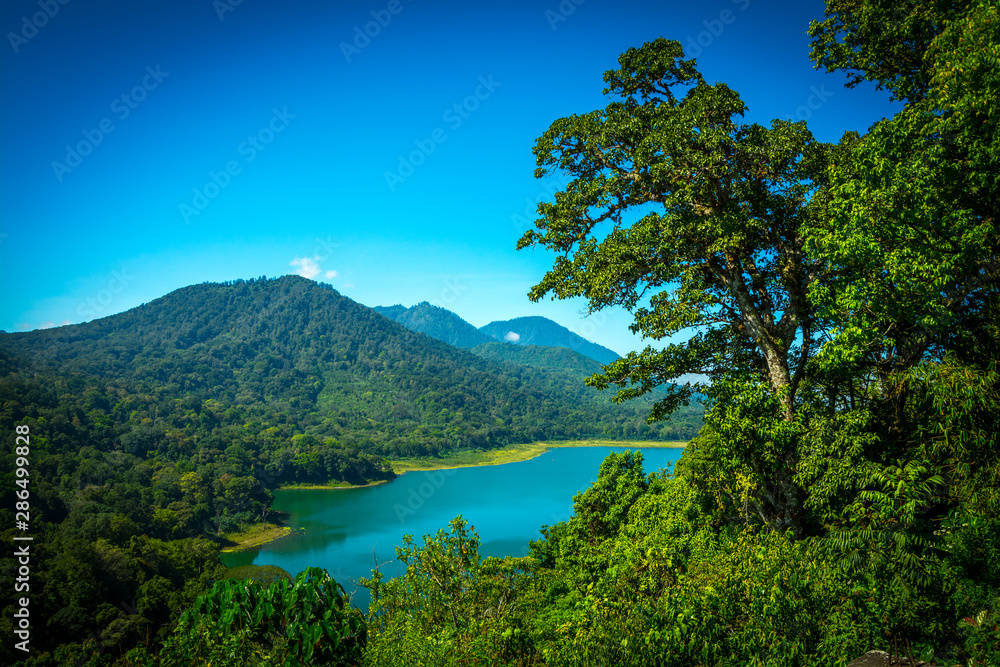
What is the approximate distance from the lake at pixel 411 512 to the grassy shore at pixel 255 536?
1371mm

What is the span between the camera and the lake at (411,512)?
39719 millimetres

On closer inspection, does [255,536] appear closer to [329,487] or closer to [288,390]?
[329,487]

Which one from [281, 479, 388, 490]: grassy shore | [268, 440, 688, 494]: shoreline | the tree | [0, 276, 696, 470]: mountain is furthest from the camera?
[0, 276, 696, 470]: mountain

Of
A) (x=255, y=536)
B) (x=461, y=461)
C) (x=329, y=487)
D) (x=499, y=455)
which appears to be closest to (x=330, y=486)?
(x=329, y=487)

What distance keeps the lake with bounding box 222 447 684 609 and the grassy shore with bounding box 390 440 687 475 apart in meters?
4.50

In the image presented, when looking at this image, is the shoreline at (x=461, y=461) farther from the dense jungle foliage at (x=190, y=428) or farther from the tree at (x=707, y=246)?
the tree at (x=707, y=246)

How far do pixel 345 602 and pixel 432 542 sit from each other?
5.18ft

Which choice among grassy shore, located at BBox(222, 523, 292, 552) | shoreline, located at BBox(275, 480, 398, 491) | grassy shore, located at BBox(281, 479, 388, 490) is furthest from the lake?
grassy shore, located at BBox(281, 479, 388, 490)

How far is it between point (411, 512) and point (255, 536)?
1574cm

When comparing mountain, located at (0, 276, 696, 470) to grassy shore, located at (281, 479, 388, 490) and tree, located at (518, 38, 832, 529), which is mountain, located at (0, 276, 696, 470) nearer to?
grassy shore, located at (281, 479, 388, 490)

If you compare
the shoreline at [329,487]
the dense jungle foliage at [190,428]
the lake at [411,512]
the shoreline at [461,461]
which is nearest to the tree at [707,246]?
the dense jungle foliage at [190,428]

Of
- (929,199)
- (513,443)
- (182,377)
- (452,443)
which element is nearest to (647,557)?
(929,199)

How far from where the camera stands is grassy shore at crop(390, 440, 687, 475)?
9000 cm

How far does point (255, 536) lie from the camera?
156 feet
